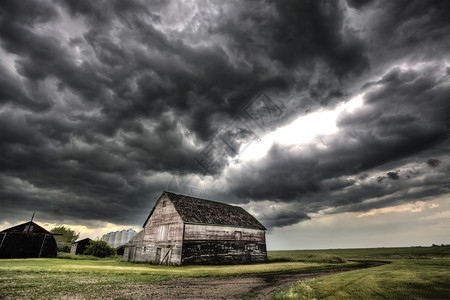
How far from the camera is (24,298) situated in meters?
8.92

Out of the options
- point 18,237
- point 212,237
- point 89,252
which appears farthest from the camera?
point 89,252

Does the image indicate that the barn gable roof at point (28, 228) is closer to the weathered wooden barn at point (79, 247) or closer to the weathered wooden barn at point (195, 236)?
the weathered wooden barn at point (79, 247)

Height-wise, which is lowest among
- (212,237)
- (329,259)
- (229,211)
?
(329,259)

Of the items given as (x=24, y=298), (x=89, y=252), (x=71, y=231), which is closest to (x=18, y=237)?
(x=89, y=252)

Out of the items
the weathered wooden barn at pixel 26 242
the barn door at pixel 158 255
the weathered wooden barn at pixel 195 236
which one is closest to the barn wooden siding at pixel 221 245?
the weathered wooden barn at pixel 195 236

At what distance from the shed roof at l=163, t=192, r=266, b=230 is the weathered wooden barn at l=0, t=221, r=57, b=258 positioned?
109 feet

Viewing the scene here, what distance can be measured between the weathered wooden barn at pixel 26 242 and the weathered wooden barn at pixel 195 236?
23583 millimetres

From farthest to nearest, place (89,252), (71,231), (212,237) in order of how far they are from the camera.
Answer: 1. (71,231)
2. (89,252)
3. (212,237)

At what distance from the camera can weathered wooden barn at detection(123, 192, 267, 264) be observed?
29358 mm

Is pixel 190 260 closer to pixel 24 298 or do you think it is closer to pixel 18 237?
pixel 24 298

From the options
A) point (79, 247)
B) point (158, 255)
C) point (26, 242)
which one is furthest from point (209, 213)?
point (79, 247)

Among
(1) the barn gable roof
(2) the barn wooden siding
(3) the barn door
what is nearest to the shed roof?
(2) the barn wooden siding

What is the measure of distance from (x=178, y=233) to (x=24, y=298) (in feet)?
70.4

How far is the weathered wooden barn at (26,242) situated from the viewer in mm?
40409
